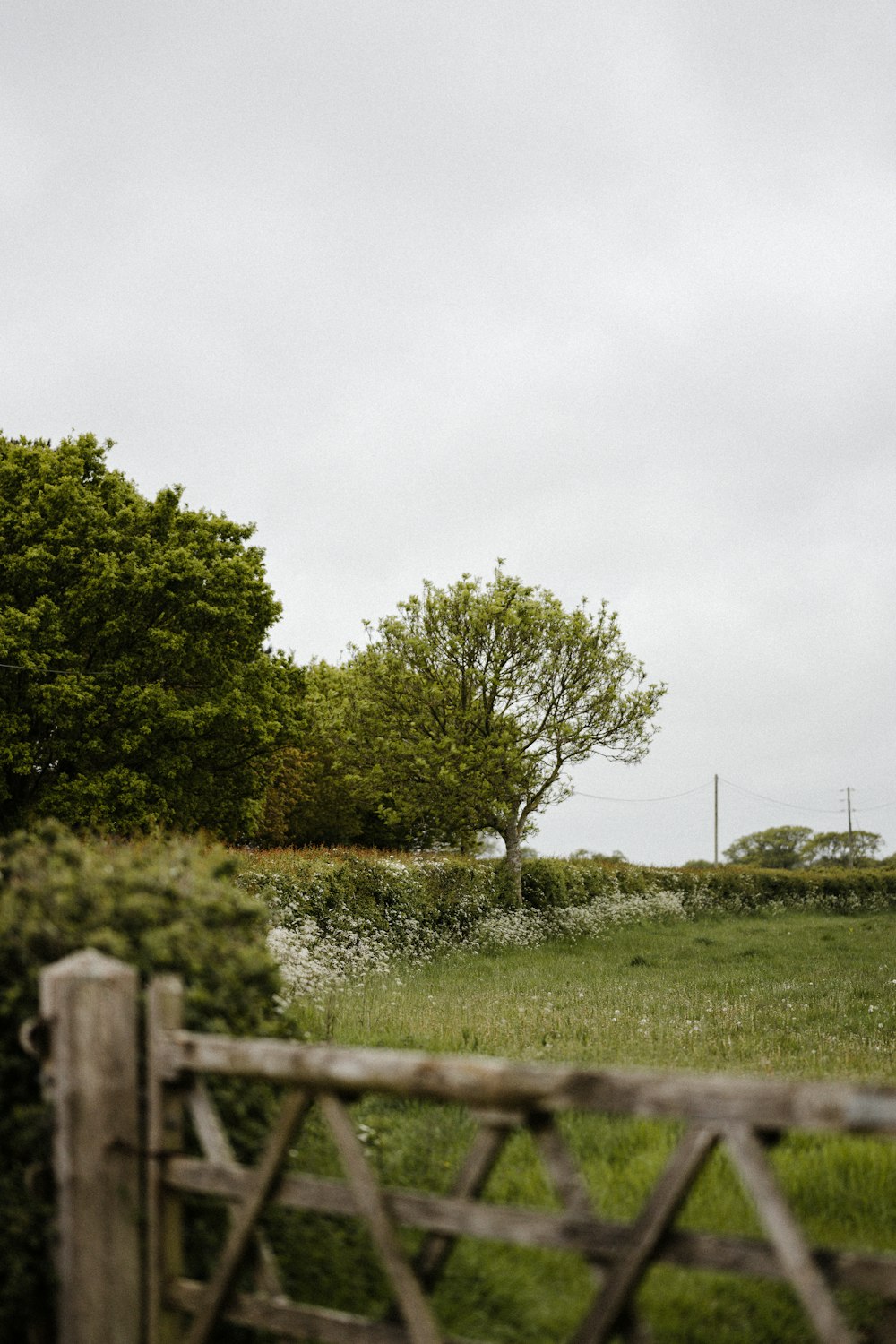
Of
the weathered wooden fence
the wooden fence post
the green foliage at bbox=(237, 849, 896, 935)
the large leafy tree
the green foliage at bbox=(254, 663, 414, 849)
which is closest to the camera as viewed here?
the weathered wooden fence

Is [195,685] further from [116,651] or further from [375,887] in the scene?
[375,887]

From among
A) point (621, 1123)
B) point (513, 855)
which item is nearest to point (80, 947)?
point (621, 1123)

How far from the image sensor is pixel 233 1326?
3.79 m

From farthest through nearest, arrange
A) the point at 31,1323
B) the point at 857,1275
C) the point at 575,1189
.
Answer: the point at 31,1323
the point at 575,1189
the point at 857,1275

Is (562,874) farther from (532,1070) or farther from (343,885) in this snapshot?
(532,1070)

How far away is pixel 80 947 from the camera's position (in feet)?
14.0

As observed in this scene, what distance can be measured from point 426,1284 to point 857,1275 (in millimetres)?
1347

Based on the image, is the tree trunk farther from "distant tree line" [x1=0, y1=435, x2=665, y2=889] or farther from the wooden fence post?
the wooden fence post

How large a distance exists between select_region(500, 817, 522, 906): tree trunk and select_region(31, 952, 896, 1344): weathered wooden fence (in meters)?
24.7

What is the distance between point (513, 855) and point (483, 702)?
4633mm

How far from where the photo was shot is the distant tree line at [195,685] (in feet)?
87.9

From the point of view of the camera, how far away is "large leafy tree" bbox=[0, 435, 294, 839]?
2670 cm

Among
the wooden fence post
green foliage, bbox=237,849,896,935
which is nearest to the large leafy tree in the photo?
green foliage, bbox=237,849,896,935

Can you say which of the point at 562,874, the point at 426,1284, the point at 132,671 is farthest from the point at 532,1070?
the point at 562,874
